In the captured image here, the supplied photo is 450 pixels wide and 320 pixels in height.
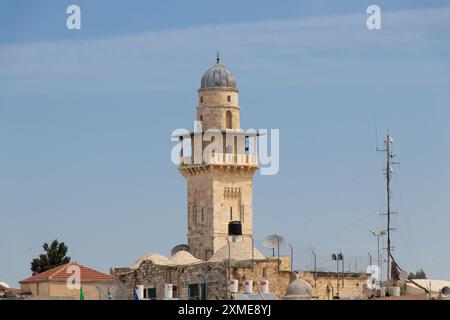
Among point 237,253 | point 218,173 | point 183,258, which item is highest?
point 218,173

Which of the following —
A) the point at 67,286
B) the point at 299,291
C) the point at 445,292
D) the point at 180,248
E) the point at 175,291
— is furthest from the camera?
the point at 180,248

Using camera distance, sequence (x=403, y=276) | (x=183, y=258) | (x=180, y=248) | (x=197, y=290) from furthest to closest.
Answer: (x=180, y=248) < (x=183, y=258) < (x=197, y=290) < (x=403, y=276)

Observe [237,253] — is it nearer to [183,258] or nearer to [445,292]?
[183,258]

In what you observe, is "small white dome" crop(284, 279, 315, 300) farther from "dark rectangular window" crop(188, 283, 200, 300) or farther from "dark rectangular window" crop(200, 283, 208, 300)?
"dark rectangular window" crop(188, 283, 200, 300)

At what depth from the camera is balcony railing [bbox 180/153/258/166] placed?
408 feet

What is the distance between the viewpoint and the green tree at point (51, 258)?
405ft

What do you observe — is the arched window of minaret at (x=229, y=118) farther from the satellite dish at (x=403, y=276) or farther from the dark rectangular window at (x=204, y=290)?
the satellite dish at (x=403, y=276)

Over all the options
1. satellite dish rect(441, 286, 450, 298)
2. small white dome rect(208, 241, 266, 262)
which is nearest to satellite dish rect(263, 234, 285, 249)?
small white dome rect(208, 241, 266, 262)

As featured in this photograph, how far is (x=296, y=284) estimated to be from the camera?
9519cm

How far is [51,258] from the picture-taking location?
12356cm

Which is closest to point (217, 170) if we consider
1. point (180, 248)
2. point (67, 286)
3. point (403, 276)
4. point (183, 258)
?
point (180, 248)

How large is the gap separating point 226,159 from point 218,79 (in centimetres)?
584
